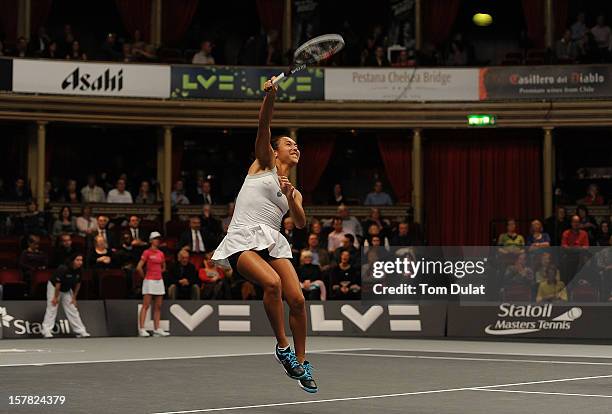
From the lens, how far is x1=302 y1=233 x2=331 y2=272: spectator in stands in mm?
23578

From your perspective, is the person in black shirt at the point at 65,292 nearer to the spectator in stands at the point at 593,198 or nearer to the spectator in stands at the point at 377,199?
the spectator in stands at the point at 377,199

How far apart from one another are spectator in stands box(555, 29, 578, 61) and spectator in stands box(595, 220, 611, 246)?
7.28 metres

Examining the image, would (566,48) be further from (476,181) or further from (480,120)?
(476,181)

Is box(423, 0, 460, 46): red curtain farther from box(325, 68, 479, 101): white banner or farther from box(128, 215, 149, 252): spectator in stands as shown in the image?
box(128, 215, 149, 252): spectator in stands

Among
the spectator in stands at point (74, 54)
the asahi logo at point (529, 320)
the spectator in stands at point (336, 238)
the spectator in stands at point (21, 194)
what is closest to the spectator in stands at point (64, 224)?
the spectator in stands at point (21, 194)

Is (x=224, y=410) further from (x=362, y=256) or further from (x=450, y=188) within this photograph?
(x=450, y=188)

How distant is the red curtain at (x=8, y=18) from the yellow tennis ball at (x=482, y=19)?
43.1 ft

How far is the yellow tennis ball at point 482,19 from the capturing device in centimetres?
3534

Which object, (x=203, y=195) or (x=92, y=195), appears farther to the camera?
(x=203, y=195)

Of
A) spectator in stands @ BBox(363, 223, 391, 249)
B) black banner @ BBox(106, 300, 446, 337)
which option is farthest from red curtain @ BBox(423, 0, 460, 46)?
black banner @ BBox(106, 300, 446, 337)

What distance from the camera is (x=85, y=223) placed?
86.4 feet

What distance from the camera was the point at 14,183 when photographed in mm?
33375

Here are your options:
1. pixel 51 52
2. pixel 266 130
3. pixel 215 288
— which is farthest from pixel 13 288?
pixel 266 130

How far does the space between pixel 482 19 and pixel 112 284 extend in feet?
54.4
